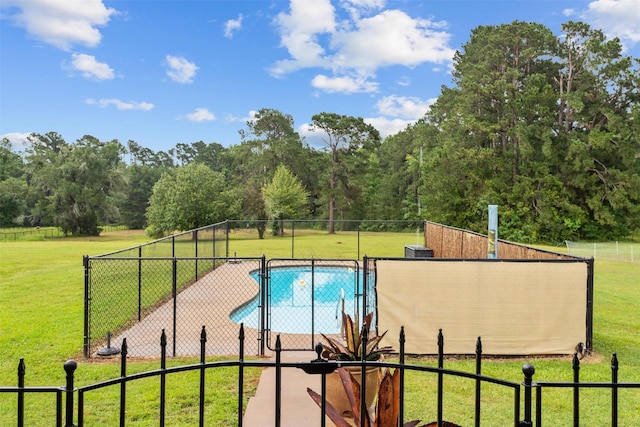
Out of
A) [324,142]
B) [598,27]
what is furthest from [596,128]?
[324,142]

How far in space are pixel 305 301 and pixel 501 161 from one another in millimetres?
21542

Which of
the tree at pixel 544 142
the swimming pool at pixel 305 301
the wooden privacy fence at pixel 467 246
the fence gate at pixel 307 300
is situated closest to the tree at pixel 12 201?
the fence gate at pixel 307 300

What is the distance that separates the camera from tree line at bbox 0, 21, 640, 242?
91.8 feet

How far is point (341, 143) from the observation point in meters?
39.2

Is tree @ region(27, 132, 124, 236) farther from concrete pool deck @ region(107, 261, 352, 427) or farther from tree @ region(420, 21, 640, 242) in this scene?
concrete pool deck @ region(107, 261, 352, 427)

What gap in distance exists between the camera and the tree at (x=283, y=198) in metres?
33.4

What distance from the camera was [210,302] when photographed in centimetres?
1046

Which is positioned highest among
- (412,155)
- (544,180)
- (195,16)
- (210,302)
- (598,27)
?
(598,27)

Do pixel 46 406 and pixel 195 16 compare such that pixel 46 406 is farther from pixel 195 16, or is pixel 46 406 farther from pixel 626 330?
pixel 195 16

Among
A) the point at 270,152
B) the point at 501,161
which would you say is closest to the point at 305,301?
the point at 501,161

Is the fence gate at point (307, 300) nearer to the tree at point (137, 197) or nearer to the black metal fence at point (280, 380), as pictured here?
the black metal fence at point (280, 380)

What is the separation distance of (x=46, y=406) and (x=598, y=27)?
3541 cm

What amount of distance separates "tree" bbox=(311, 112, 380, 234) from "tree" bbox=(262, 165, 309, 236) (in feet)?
16.1

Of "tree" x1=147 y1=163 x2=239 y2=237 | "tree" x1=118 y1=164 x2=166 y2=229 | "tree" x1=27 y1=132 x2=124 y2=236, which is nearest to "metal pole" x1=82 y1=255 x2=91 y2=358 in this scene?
"tree" x1=147 y1=163 x2=239 y2=237
